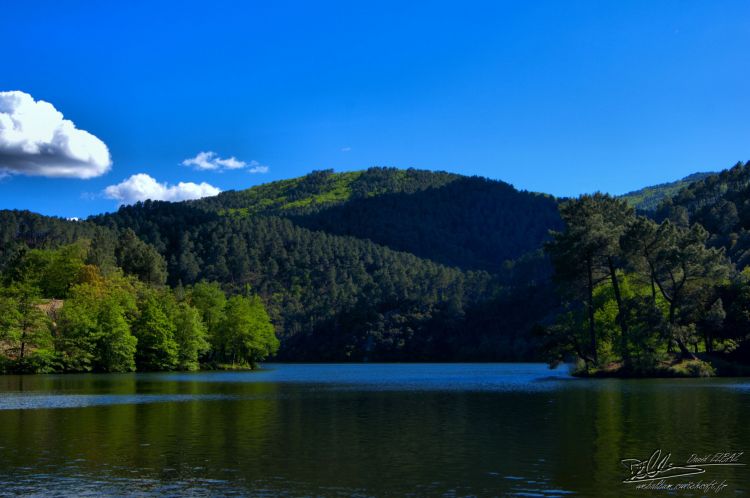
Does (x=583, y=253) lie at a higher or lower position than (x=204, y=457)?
higher

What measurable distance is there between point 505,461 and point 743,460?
9.00 m

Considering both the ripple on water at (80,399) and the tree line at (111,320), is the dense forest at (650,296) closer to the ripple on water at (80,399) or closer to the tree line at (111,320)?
the ripple on water at (80,399)

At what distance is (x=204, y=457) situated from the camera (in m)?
30.1

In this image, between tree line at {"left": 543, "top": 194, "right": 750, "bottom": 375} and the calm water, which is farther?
tree line at {"left": 543, "top": 194, "right": 750, "bottom": 375}

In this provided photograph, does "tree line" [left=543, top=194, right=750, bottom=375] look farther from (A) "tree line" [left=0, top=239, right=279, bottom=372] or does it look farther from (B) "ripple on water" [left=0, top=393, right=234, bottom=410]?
(A) "tree line" [left=0, top=239, right=279, bottom=372]

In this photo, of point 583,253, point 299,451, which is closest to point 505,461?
point 299,451

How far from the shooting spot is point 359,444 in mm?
33281

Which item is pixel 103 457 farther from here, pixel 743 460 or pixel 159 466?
pixel 743 460
